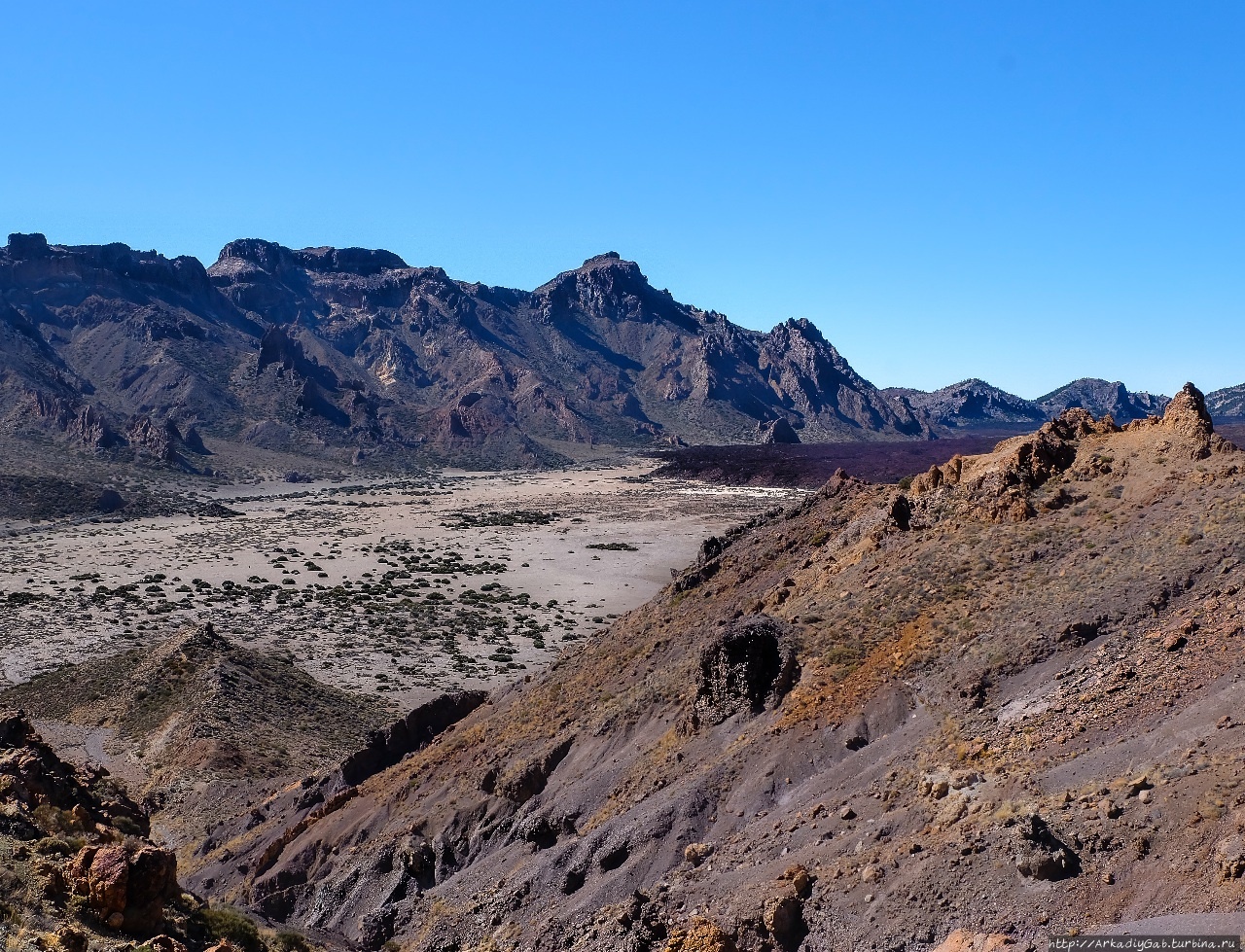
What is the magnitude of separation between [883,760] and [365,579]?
54484 mm

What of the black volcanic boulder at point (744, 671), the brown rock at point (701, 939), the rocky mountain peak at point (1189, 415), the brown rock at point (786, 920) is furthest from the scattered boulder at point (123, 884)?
the rocky mountain peak at point (1189, 415)

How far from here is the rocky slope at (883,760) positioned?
9227mm

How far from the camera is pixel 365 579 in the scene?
62.6 m

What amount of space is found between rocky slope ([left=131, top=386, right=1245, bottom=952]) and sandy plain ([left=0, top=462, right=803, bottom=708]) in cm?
1596

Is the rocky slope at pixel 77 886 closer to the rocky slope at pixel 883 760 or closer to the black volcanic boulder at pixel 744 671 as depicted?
the rocky slope at pixel 883 760

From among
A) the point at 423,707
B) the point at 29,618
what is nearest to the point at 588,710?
the point at 423,707

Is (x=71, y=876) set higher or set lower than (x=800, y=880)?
lower

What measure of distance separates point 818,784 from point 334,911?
9.39 m

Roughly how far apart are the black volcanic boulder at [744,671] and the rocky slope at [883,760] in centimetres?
4

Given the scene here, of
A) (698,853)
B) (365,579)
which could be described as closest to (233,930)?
(698,853)

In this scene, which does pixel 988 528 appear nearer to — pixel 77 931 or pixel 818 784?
pixel 818 784

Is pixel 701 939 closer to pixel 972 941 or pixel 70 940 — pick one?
pixel 972 941

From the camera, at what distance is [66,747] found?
2891 centimetres

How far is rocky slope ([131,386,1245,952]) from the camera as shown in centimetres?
923
